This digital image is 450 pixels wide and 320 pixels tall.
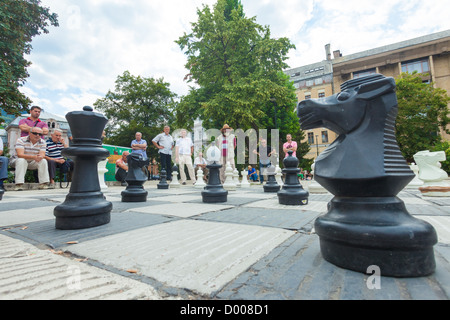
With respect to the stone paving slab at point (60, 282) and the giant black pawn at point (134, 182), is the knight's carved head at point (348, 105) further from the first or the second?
the giant black pawn at point (134, 182)

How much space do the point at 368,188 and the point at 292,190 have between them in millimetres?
1867

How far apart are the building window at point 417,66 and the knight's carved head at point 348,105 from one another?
3217cm

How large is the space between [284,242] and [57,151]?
696 cm

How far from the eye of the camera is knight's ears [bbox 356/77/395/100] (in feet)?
3.08

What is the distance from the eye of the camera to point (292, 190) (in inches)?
108

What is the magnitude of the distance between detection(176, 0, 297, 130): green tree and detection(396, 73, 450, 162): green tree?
12.0 metres

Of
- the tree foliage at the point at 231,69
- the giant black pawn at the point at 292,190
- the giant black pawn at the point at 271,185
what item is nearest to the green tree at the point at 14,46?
the tree foliage at the point at 231,69

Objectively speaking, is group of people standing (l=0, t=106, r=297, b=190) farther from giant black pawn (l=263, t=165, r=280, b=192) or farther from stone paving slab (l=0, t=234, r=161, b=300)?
stone paving slab (l=0, t=234, r=161, b=300)

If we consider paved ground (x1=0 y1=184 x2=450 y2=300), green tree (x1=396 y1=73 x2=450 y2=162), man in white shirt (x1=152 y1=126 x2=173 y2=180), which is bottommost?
paved ground (x1=0 y1=184 x2=450 y2=300)

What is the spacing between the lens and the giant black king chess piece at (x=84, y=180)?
61.7 inches

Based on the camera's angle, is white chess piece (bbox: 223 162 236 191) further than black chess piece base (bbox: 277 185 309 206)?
Yes

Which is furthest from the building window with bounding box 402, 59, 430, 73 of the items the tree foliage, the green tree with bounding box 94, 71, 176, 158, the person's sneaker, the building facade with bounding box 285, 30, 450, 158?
the person's sneaker

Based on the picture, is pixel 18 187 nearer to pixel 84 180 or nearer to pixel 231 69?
pixel 84 180

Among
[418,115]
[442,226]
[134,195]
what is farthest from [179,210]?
[418,115]
